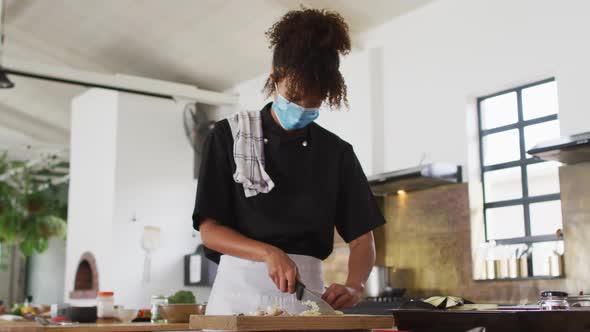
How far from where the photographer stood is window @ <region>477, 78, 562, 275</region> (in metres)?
6.08

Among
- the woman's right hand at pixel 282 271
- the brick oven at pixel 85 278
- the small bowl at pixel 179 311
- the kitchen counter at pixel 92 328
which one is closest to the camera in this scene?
the woman's right hand at pixel 282 271

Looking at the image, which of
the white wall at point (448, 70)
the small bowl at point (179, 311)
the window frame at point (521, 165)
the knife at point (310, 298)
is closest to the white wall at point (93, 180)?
the white wall at point (448, 70)

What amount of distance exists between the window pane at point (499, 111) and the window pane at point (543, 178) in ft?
1.54

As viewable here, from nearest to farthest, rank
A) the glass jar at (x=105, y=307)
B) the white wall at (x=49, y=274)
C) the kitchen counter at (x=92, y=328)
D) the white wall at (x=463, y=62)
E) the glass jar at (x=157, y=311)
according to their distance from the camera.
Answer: the kitchen counter at (x=92, y=328), the glass jar at (x=157, y=311), the glass jar at (x=105, y=307), the white wall at (x=463, y=62), the white wall at (x=49, y=274)

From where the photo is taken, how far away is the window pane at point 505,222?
6332 mm

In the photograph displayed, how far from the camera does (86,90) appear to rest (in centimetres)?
1191

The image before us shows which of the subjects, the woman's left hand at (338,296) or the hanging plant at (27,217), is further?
the hanging plant at (27,217)

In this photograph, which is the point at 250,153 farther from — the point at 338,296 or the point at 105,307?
the point at 105,307

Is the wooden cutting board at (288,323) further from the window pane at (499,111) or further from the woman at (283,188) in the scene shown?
the window pane at (499,111)

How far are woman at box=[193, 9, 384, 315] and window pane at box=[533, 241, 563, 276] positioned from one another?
13.6 feet

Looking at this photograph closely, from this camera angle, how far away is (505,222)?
6.47m

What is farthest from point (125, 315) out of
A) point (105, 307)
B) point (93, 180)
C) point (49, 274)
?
point (49, 274)

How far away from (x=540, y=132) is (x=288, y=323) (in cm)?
505

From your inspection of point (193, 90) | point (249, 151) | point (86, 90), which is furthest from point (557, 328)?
point (86, 90)
